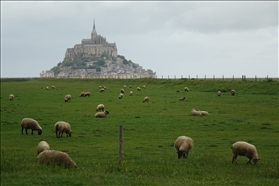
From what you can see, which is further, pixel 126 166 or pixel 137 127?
pixel 137 127

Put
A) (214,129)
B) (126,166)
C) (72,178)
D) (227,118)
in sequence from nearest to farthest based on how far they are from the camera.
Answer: (72,178)
(126,166)
(214,129)
(227,118)

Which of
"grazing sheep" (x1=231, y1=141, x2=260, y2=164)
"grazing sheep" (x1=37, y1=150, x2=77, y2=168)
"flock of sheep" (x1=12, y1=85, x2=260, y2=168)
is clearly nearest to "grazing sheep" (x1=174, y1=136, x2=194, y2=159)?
"flock of sheep" (x1=12, y1=85, x2=260, y2=168)

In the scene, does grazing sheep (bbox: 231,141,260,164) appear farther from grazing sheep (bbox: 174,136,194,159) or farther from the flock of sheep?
grazing sheep (bbox: 174,136,194,159)

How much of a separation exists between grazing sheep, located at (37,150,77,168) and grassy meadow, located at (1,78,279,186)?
31cm

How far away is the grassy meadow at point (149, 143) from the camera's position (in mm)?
14352

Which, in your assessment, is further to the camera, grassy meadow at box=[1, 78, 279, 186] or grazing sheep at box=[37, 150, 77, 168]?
grazing sheep at box=[37, 150, 77, 168]

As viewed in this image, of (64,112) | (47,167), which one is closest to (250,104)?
(64,112)

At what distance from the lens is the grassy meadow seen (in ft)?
47.1

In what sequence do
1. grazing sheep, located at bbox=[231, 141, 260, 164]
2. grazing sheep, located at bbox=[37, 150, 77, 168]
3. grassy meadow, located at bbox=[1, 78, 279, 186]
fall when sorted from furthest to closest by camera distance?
grazing sheep, located at bbox=[231, 141, 260, 164] < grazing sheep, located at bbox=[37, 150, 77, 168] < grassy meadow, located at bbox=[1, 78, 279, 186]

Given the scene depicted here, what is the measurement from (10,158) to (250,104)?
27.8 meters

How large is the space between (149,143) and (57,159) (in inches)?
318

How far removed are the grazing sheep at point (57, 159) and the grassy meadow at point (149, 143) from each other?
0.31 m

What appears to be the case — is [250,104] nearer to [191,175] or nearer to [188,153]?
[188,153]

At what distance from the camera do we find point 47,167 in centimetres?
1550
